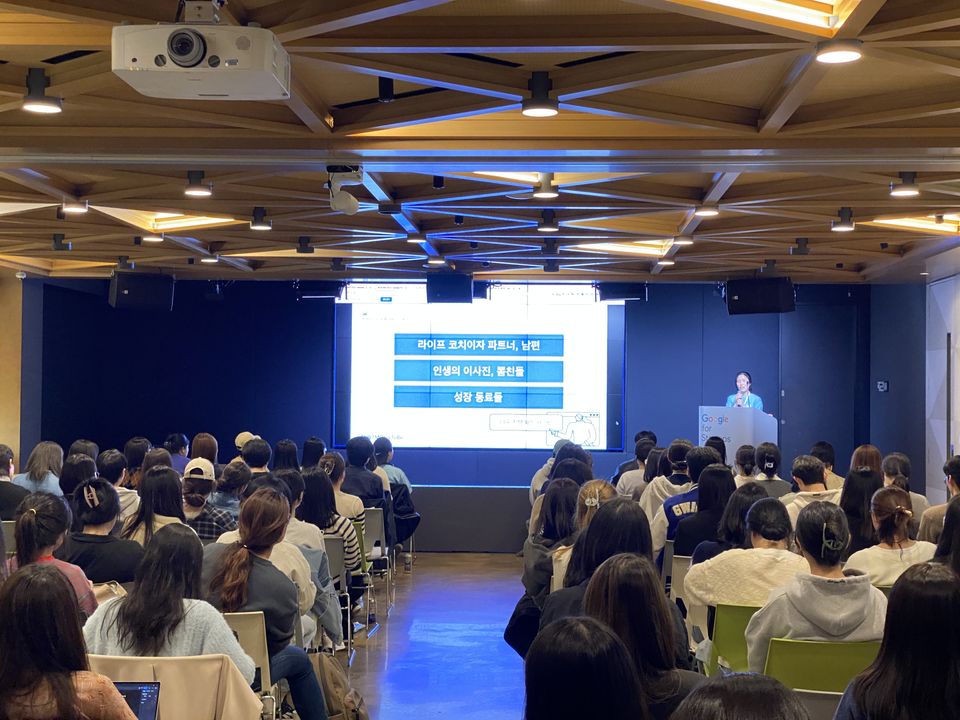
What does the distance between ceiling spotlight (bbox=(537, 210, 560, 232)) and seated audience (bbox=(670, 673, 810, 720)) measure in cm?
794

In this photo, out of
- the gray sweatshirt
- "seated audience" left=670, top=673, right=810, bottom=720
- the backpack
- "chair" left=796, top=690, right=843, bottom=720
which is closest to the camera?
"seated audience" left=670, top=673, right=810, bottom=720

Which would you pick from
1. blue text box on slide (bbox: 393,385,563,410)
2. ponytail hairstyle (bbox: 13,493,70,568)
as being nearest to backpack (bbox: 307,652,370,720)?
ponytail hairstyle (bbox: 13,493,70,568)

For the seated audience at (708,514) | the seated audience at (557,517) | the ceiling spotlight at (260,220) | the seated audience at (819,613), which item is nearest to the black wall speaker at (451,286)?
the ceiling spotlight at (260,220)

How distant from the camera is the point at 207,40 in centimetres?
397

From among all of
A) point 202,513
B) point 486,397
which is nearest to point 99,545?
point 202,513

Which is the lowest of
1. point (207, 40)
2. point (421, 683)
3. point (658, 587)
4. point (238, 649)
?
point (421, 683)

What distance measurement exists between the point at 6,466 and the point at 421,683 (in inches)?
138

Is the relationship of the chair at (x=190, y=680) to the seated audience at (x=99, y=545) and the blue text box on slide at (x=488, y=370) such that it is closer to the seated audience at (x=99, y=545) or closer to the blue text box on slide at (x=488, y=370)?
the seated audience at (x=99, y=545)

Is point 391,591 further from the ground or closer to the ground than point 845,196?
closer to the ground

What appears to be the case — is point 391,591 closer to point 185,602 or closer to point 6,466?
point 6,466

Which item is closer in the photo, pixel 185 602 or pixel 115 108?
pixel 185 602

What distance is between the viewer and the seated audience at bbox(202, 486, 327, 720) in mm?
4172

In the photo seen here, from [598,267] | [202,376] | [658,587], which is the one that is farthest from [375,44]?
[202,376]

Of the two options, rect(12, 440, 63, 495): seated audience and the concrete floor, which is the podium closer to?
the concrete floor
